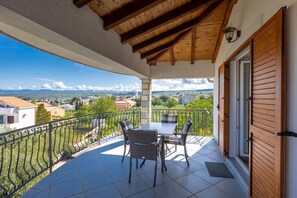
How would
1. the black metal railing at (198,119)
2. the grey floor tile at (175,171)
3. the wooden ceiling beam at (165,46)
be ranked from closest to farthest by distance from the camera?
the grey floor tile at (175,171) → the wooden ceiling beam at (165,46) → the black metal railing at (198,119)

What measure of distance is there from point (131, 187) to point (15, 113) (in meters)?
16.4

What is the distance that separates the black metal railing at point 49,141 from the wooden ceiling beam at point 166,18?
2.24m

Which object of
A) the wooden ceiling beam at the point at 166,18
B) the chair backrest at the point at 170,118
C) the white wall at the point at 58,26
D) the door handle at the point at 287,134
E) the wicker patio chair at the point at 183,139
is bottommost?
the wicker patio chair at the point at 183,139

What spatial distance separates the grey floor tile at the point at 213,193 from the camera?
8.01 ft

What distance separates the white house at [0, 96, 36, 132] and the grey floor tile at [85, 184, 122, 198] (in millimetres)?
14022

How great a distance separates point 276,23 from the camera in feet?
4.94

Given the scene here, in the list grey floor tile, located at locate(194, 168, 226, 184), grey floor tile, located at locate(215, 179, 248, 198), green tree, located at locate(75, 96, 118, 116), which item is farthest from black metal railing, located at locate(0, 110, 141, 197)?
green tree, located at locate(75, 96, 118, 116)

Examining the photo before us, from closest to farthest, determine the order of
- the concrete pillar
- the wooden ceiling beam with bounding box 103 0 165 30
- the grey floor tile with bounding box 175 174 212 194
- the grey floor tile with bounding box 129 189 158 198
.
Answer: the wooden ceiling beam with bounding box 103 0 165 30 < the grey floor tile with bounding box 129 189 158 198 < the grey floor tile with bounding box 175 174 212 194 < the concrete pillar

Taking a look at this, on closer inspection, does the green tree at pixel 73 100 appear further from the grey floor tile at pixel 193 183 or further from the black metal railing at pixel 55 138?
the grey floor tile at pixel 193 183

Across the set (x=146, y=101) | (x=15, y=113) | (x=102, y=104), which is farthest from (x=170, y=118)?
(x=15, y=113)

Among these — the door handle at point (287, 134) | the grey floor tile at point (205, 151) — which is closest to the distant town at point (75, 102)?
the grey floor tile at point (205, 151)

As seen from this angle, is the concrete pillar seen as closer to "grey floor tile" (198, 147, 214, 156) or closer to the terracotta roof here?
"grey floor tile" (198, 147, 214, 156)

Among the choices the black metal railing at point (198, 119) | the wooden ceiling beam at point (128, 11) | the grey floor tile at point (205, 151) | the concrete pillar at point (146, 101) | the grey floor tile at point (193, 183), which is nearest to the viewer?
the wooden ceiling beam at point (128, 11)

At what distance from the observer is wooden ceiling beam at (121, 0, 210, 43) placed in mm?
2854
